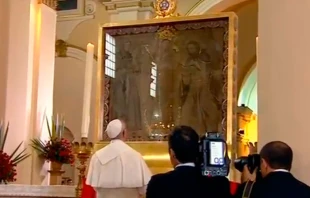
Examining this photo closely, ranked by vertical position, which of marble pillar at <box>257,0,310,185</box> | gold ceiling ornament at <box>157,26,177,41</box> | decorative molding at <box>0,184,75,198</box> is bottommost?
decorative molding at <box>0,184,75,198</box>

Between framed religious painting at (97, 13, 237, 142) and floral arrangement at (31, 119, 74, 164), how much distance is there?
1.58ft

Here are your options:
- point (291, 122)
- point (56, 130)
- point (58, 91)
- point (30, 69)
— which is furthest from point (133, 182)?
point (58, 91)

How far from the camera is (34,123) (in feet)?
24.3

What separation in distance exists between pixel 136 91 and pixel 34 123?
1232mm

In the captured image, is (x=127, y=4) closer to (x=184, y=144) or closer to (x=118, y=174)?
(x=118, y=174)

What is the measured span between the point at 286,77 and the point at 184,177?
107cm

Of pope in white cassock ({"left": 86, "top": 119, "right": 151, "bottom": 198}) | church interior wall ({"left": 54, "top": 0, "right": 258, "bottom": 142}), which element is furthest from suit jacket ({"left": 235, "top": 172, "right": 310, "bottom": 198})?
church interior wall ({"left": 54, "top": 0, "right": 258, "bottom": 142})

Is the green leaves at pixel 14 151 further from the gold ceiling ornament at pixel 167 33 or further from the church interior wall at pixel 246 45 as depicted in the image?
the church interior wall at pixel 246 45

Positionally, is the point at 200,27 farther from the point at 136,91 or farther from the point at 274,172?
the point at 274,172

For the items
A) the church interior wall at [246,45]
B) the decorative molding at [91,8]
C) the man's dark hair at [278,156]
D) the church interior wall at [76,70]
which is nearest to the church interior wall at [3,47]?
the man's dark hair at [278,156]

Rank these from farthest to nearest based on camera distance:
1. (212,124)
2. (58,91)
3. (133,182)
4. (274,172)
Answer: (58,91)
(212,124)
(133,182)
(274,172)

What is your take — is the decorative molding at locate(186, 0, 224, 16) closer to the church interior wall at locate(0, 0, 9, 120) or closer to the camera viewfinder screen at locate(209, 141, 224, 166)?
the church interior wall at locate(0, 0, 9, 120)

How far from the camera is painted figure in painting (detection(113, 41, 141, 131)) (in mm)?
7492

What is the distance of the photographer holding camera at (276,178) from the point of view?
354 centimetres
